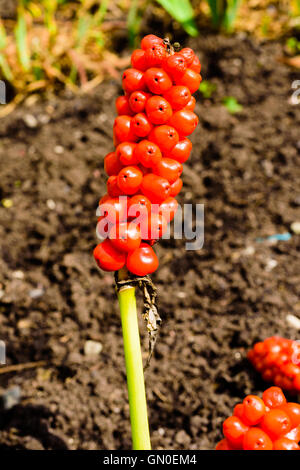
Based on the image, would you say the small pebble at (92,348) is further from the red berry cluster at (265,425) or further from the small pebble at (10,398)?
the red berry cluster at (265,425)

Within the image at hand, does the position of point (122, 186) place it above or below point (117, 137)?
below

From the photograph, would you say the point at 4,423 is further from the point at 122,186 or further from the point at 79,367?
the point at 122,186

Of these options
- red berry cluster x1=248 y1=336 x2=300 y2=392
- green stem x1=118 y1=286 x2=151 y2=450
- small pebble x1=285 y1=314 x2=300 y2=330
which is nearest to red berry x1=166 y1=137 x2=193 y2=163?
green stem x1=118 y1=286 x2=151 y2=450

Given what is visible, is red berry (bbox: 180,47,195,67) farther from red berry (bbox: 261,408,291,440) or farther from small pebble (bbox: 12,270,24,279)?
small pebble (bbox: 12,270,24,279)

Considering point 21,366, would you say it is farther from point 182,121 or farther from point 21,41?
point 21,41

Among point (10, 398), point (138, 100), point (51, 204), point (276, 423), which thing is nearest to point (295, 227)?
point (51, 204)
